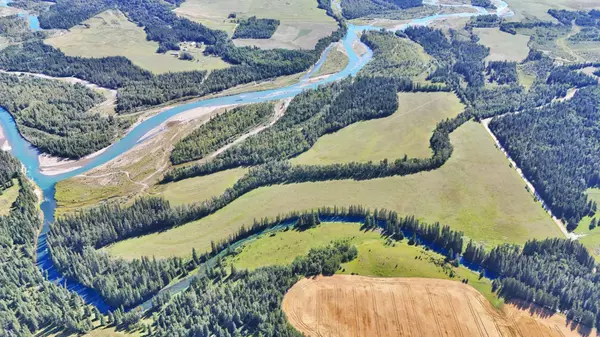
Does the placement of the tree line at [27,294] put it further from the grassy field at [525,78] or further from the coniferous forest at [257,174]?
the grassy field at [525,78]

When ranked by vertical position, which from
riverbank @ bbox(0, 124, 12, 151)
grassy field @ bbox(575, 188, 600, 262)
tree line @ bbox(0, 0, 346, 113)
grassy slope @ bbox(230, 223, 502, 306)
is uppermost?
tree line @ bbox(0, 0, 346, 113)

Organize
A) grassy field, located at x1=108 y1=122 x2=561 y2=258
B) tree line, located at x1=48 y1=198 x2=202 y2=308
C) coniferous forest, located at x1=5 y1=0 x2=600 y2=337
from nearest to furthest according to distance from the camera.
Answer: coniferous forest, located at x1=5 y1=0 x2=600 y2=337 < tree line, located at x1=48 y1=198 x2=202 y2=308 < grassy field, located at x1=108 y1=122 x2=561 y2=258

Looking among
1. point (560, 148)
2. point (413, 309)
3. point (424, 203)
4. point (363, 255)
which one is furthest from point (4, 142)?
point (560, 148)

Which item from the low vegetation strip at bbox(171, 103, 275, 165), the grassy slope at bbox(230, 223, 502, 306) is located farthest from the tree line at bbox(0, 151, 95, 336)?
the low vegetation strip at bbox(171, 103, 275, 165)

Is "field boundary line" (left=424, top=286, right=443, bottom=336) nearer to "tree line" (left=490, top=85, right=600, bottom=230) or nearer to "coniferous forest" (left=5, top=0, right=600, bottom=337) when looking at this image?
"coniferous forest" (left=5, top=0, right=600, bottom=337)

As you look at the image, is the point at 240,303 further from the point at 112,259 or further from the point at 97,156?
the point at 97,156

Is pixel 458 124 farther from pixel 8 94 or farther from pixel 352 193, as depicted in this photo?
pixel 8 94

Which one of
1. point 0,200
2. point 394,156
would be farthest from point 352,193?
point 0,200
